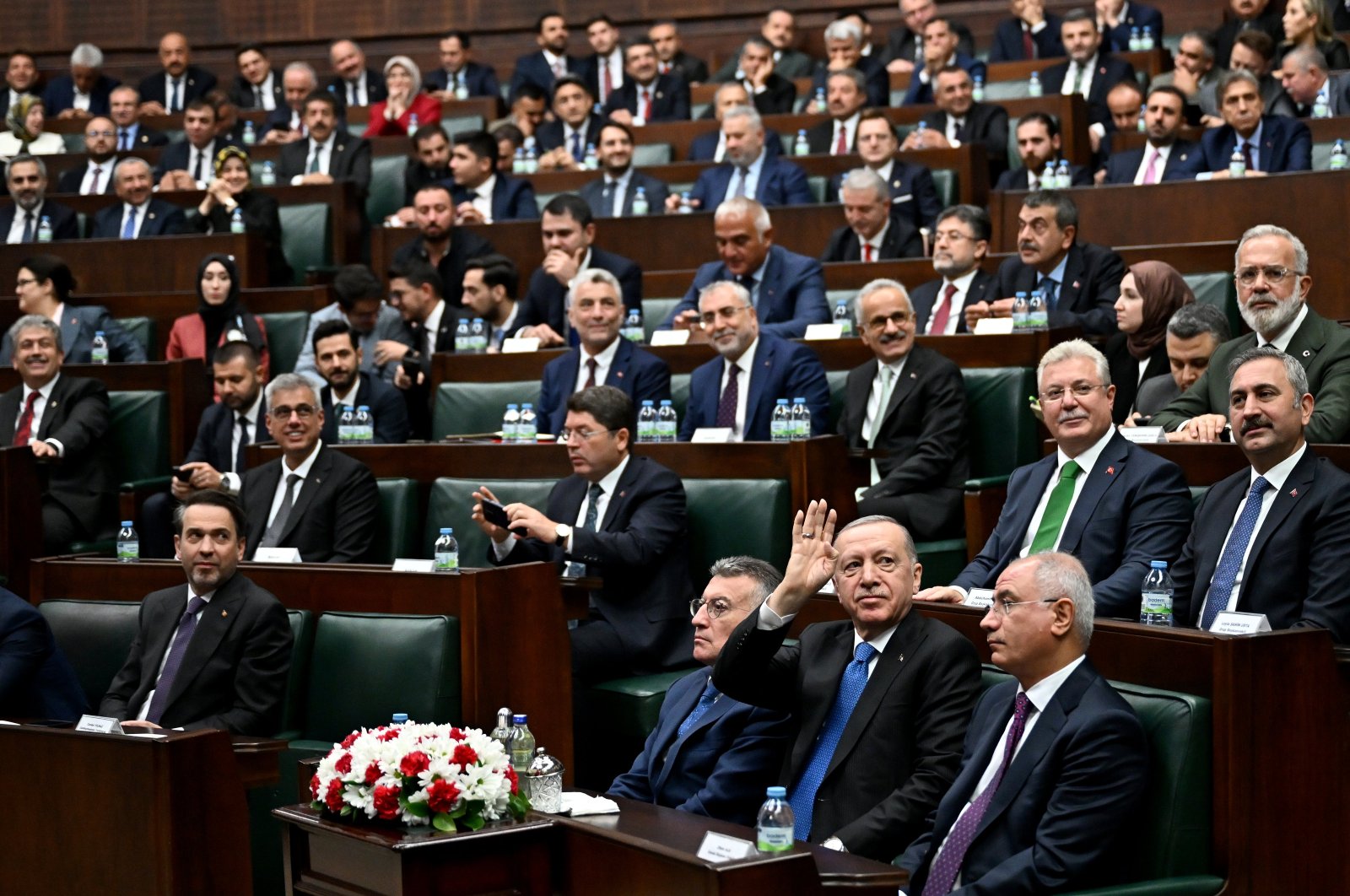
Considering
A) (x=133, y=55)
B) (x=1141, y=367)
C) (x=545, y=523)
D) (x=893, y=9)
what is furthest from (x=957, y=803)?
(x=133, y=55)

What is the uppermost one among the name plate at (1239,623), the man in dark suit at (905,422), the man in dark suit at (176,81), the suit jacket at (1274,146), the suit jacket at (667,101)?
the man in dark suit at (176,81)

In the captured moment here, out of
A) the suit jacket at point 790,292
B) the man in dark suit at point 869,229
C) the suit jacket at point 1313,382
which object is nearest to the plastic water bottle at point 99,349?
the suit jacket at point 790,292

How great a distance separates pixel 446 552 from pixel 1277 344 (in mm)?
1902

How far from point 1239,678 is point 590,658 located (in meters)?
1.76

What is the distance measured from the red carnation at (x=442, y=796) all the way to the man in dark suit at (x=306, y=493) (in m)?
1.89

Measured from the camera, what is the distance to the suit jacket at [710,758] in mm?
2865

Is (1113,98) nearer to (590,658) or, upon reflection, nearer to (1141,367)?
(1141,367)

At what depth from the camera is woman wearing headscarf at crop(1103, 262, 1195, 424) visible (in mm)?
4375

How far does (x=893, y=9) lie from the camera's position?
8.88m

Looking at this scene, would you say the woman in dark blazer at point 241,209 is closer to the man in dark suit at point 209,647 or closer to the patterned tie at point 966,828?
the man in dark suit at point 209,647

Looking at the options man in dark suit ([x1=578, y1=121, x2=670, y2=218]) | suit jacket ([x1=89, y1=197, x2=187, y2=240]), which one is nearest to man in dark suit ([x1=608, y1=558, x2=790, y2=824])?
man in dark suit ([x1=578, y1=121, x2=670, y2=218])

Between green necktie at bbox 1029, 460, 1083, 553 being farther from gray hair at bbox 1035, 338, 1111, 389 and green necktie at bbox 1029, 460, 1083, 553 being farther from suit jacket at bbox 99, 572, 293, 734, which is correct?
suit jacket at bbox 99, 572, 293, 734

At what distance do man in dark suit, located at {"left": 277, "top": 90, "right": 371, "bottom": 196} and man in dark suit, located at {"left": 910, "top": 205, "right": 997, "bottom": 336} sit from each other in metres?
3.12

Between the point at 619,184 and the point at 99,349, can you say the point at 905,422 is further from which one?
the point at 99,349
